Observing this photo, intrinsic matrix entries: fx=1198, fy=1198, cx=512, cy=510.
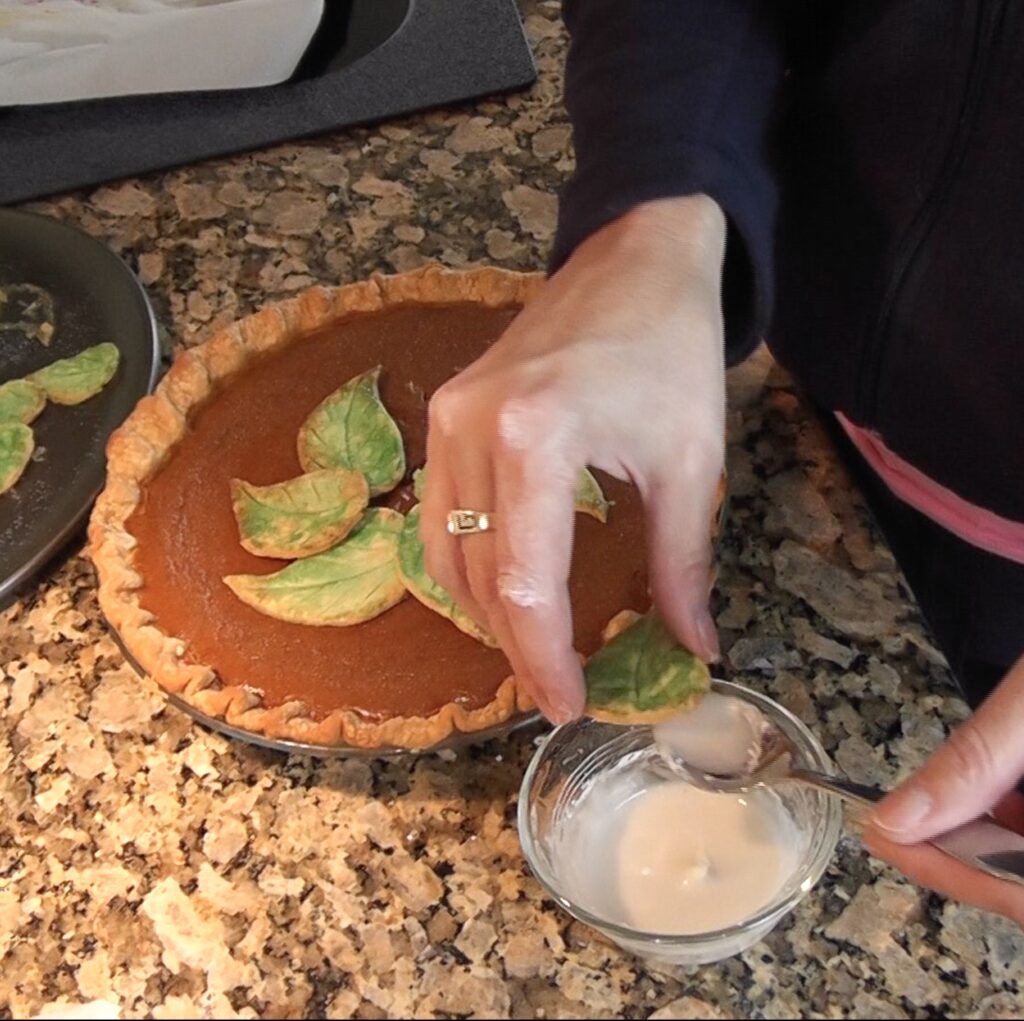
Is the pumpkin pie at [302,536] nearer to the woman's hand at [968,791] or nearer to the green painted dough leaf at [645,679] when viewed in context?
the green painted dough leaf at [645,679]

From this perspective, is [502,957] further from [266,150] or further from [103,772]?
[266,150]

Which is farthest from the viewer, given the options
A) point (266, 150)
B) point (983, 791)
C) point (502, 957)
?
point (266, 150)

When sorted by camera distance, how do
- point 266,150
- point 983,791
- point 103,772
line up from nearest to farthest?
1. point 983,791
2. point 103,772
3. point 266,150

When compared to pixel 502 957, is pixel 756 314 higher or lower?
higher

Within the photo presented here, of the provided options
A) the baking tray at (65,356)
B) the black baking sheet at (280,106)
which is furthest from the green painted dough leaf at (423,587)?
the black baking sheet at (280,106)

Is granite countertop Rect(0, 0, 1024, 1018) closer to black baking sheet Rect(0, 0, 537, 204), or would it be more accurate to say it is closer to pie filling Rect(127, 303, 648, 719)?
pie filling Rect(127, 303, 648, 719)

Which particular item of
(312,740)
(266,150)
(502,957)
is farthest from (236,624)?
(266,150)
